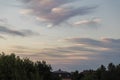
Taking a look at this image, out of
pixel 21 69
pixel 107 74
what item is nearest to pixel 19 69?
pixel 21 69

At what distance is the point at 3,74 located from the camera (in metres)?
58.3

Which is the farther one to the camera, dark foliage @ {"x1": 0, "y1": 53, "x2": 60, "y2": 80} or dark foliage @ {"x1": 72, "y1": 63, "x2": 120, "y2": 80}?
dark foliage @ {"x1": 72, "y1": 63, "x2": 120, "y2": 80}

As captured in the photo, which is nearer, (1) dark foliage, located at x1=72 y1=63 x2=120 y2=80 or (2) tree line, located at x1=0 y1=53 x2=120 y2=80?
(2) tree line, located at x1=0 y1=53 x2=120 y2=80

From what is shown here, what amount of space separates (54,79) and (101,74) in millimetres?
50532

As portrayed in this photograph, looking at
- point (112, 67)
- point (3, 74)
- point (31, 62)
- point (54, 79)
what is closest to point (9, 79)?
point (3, 74)

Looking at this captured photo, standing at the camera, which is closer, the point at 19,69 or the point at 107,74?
the point at 19,69

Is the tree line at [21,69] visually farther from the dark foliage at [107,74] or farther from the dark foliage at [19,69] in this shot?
the dark foliage at [107,74]

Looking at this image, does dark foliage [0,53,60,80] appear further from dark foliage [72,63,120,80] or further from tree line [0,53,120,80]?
dark foliage [72,63,120,80]

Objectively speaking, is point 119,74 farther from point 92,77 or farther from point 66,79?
point 66,79

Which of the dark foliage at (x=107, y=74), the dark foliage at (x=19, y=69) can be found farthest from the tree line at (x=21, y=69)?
the dark foliage at (x=107, y=74)

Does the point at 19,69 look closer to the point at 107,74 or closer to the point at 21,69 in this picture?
the point at 21,69

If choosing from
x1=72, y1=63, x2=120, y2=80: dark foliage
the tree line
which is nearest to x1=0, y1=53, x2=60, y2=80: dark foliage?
the tree line

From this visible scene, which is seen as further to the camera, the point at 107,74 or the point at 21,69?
the point at 107,74

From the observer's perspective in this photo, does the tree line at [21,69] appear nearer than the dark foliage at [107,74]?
Yes
